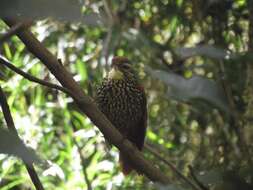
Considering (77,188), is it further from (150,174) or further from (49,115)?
(150,174)

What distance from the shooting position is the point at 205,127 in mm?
3609

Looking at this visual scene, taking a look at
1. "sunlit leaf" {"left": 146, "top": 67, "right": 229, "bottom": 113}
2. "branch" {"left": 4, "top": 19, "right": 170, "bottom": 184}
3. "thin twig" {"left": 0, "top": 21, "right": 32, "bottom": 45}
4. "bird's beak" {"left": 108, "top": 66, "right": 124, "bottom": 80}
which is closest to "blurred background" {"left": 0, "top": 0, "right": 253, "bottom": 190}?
"bird's beak" {"left": 108, "top": 66, "right": 124, "bottom": 80}

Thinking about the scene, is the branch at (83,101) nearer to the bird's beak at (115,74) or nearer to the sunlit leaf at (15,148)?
the sunlit leaf at (15,148)

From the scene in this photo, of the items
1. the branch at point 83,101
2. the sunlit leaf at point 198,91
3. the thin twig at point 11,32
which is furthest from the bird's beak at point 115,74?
the thin twig at point 11,32

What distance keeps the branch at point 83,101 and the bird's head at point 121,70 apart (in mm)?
1264

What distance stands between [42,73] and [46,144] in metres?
0.50

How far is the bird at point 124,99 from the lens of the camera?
3.10m

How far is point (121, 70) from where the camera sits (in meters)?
3.13

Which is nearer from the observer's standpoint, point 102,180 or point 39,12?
point 39,12

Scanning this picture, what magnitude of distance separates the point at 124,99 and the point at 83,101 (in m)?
1.58

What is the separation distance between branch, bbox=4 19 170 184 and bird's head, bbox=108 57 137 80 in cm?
126

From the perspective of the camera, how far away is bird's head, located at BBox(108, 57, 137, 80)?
3037 millimetres

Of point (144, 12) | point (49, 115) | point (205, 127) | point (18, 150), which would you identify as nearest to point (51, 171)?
point (49, 115)

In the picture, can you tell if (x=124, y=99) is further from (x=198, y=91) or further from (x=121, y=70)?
(x=198, y=91)
